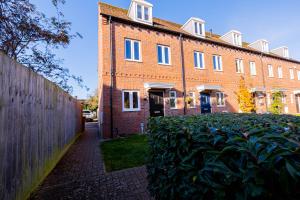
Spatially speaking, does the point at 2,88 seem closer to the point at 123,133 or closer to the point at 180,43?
the point at 123,133

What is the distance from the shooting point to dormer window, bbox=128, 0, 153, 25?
10758mm

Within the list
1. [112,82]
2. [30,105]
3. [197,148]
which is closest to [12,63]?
[30,105]

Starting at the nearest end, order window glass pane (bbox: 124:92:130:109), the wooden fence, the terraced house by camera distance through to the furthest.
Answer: the wooden fence, the terraced house, window glass pane (bbox: 124:92:130:109)

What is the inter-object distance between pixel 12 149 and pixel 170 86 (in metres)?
9.16

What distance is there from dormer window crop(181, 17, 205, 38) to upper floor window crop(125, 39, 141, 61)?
5376 millimetres

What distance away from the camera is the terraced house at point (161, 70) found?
950 centimetres

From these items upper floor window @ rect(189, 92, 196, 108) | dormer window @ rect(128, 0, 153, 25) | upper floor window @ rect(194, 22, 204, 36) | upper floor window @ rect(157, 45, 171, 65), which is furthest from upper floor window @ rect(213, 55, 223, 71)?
dormer window @ rect(128, 0, 153, 25)

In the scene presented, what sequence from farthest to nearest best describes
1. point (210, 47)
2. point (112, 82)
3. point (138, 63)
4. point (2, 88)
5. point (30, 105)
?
point (210, 47) < point (138, 63) < point (112, 82) < point (30, 105) < point (2, 88)

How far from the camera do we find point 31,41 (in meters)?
8.02

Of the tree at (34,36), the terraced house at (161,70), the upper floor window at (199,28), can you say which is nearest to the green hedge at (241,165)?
the tree at (34,36)

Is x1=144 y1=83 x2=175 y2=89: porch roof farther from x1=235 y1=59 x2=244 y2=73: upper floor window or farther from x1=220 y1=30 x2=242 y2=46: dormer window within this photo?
x1=220 y1=30 x2=242 y2=46: dormer window

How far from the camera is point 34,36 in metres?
7.88

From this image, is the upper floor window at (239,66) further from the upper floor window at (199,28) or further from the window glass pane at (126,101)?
the window glass pane at (126,101)

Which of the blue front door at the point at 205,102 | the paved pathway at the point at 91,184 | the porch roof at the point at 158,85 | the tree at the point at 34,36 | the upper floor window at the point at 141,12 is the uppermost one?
the upper floor window at the point at 141,12
